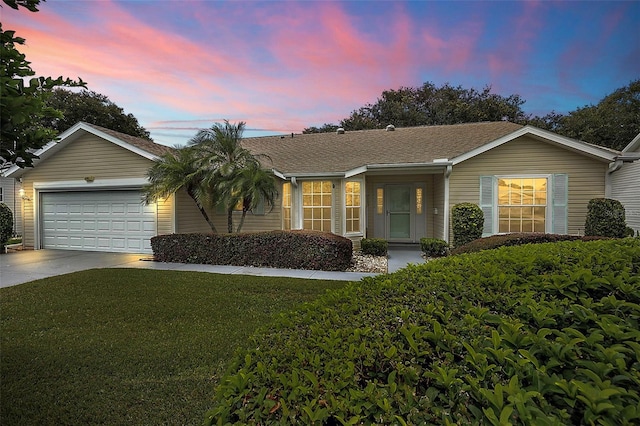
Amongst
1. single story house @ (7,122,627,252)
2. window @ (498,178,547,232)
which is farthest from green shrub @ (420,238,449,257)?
window @ (498,178,547,232)

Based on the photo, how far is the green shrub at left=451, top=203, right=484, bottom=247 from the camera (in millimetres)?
9812

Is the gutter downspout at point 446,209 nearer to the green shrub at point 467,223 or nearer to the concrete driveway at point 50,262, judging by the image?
the green shrub at point 467,223

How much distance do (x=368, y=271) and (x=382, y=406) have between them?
24.7 ft

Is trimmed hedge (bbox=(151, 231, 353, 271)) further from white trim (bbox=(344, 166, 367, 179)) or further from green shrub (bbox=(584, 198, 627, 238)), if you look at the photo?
green shrub (bbox=(584, 198, 627, 238))

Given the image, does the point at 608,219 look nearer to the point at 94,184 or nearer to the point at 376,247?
the point at 376,247

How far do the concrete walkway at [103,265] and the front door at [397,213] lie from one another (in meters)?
1.31

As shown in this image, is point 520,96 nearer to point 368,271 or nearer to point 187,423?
point 368,271

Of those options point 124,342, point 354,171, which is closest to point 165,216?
point 354,171

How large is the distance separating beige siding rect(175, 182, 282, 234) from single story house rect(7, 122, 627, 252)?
4 centimetres

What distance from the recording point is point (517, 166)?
10.0 m

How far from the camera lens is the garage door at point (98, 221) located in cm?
1173

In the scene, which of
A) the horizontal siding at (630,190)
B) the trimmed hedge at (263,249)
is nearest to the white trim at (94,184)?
the trimmed hedge at (263,249)

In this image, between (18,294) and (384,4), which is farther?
(384,4)

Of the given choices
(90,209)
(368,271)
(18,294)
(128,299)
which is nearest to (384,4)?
(368,271)
